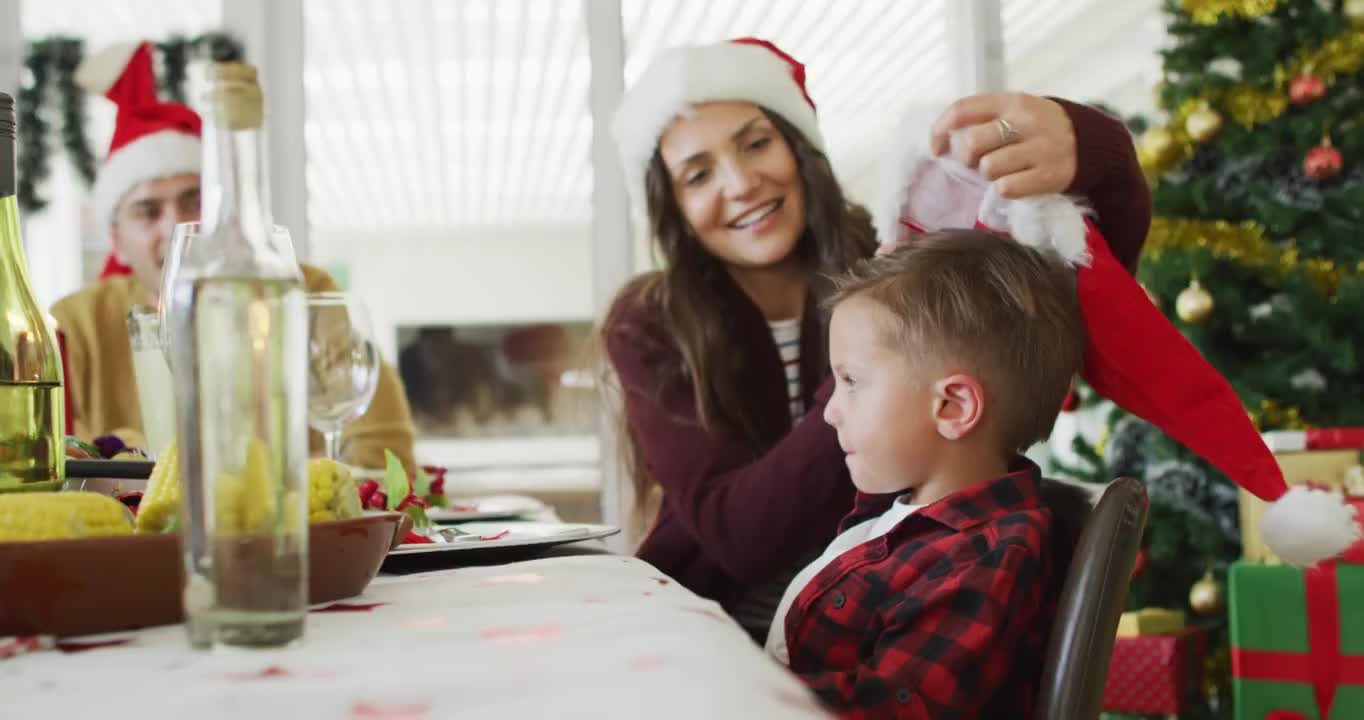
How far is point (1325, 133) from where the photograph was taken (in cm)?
282

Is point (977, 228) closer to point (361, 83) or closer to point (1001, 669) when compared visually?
point (1001, 669)

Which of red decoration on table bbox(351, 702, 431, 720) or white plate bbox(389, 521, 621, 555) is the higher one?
red decoration on table bbox(351, 702, 431, 720)

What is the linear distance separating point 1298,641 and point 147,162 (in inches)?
102

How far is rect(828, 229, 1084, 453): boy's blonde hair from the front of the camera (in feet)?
3.58

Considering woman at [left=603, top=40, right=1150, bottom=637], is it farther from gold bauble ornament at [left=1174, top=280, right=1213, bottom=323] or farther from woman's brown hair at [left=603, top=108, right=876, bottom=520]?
gold bauble ornament at [left=1174, top=280, right=1213, bottom=323]

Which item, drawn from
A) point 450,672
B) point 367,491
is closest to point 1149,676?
Result: point 367,491

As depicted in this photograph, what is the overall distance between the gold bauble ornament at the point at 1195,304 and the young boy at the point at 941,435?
6.01 feet

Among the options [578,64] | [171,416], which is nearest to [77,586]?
[171,416]

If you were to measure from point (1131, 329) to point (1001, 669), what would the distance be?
1.25 feet

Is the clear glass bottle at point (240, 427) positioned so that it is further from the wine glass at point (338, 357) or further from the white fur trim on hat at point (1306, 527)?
the white fur trim on hat at point (1306, 527)

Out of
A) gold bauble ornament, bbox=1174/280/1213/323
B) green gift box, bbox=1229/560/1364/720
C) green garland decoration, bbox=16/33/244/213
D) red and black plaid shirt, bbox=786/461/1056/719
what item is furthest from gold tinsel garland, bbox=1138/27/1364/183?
green garland decoration, bbox=16/33/244/213

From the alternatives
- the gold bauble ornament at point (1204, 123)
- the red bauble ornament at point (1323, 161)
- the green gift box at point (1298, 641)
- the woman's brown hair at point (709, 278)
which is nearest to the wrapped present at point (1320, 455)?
the green gift box at point (1298, 641)

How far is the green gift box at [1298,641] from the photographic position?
6.95ft

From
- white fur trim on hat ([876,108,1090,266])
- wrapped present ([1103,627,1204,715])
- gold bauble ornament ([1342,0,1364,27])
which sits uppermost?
gold bauble ornament ([1342,0,1364,27])
